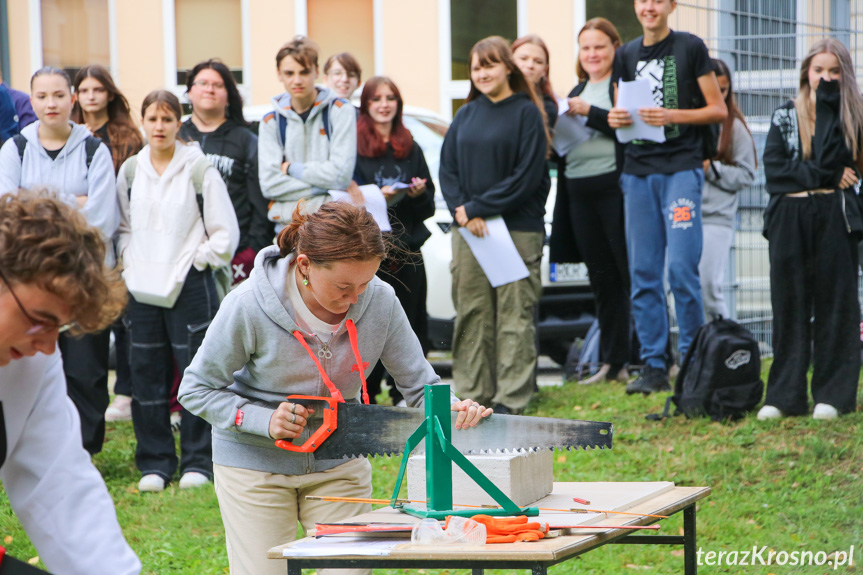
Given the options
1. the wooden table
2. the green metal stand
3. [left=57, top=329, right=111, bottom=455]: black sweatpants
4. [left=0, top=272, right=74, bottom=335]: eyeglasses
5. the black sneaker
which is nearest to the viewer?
[left=0, top=272, right=74, bottom=335]: eyeglasses

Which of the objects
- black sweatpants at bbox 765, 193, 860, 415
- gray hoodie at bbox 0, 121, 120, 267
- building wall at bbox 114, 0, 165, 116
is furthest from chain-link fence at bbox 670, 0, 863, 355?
building wall at bbox 114, 0, 165, 116

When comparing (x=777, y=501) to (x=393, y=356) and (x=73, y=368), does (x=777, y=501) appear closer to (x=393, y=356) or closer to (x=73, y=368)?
(x=393, y=356)

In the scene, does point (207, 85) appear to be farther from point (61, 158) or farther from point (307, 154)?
point (61, 158)

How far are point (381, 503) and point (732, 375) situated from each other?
3.70m

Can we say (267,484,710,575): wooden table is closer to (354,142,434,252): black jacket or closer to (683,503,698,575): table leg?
(683,503,698,575): table leg

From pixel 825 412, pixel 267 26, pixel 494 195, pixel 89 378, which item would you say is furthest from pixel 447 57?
pixel 825 412

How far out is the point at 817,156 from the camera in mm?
6359

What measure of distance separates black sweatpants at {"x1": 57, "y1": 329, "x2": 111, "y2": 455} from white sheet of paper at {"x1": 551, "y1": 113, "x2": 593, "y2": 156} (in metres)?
3.29

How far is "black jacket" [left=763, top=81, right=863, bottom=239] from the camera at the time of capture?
6.33 m

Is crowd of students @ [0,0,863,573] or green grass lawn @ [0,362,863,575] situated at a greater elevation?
crowd of students @ [0,0,863,573]

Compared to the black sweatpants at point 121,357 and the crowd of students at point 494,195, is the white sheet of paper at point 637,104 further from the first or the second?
the black sweatpants at point 121,357

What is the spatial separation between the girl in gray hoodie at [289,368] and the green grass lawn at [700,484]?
1.67m

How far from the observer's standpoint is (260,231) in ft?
22.8

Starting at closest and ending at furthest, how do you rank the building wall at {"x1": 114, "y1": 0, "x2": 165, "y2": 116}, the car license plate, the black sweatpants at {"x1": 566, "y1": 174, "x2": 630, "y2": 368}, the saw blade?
1. the saw blade
2. the black sweatpants at {"x1": 566, "y1": 174, "x2": 630, "y2": 368}
3. the car license plate
4. the building wall at {"x1": 114, "y1": 0, "x2": 165, "y2": 116}
